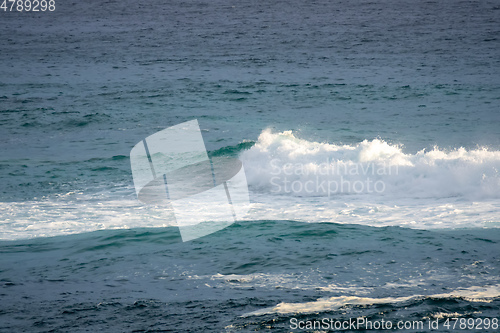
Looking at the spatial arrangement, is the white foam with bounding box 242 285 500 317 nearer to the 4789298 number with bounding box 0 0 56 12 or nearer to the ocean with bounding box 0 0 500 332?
the ocean with bounding box 0 0 500 332

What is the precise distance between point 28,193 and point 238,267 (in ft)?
21.2

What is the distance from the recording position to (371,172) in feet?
39.2

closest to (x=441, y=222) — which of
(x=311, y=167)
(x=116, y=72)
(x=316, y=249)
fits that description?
(x=316, y=249)

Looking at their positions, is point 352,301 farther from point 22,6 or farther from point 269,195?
point 22,6

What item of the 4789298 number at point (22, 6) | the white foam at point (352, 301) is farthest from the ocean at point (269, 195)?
the 4789298 number at point (22, 6)

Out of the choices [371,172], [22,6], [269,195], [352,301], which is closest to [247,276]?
[352,301]

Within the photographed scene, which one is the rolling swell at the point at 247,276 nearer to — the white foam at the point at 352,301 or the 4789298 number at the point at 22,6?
the white foam at the point at 352,301

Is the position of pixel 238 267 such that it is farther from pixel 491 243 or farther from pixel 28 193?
pixel 28 193

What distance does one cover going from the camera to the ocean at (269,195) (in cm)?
551

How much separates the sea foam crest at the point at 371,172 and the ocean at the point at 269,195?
2.0 inches

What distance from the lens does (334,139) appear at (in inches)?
657

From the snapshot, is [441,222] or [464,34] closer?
[441,222]

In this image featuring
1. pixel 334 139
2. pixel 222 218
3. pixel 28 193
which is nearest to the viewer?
pixel 222 218

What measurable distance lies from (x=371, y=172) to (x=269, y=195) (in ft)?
7.91
